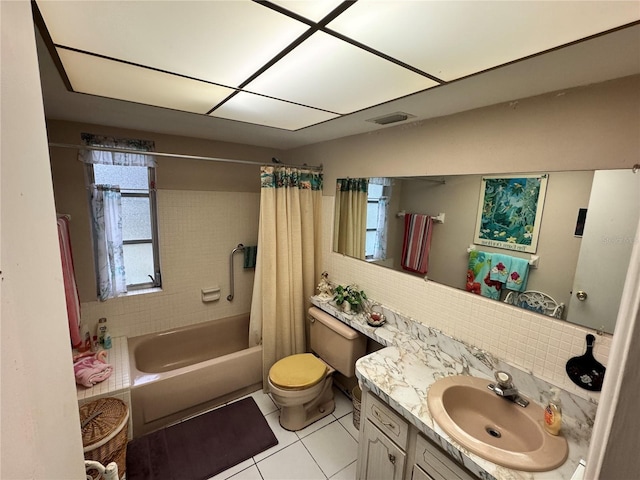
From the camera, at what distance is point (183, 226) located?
2641 millimetres

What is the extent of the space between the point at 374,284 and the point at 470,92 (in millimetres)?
1404

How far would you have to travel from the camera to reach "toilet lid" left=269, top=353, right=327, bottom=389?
1995 mm

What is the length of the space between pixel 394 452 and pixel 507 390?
63 cm

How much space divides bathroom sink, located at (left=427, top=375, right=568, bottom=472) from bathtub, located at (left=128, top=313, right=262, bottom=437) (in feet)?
5.48

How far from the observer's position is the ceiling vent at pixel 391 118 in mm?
1675

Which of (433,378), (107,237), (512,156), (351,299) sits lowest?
(433,378)

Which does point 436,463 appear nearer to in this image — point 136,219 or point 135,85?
point 135,85

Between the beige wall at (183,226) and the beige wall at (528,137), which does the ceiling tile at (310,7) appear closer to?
the beige wall at (528,137)

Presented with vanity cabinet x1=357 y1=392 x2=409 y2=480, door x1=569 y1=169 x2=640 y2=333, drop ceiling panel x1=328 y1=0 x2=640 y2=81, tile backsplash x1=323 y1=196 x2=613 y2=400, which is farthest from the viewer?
vanity cabinet x1=357 y1=392 x2=409 y2=480

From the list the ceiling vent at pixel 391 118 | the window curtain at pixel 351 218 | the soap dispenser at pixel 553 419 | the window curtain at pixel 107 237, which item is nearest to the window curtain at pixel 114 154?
the window curtain at pixel 107 237

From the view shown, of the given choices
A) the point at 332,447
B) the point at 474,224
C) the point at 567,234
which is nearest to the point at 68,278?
the point at 332,447

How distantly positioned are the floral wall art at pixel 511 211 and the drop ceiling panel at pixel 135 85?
58.3 inches

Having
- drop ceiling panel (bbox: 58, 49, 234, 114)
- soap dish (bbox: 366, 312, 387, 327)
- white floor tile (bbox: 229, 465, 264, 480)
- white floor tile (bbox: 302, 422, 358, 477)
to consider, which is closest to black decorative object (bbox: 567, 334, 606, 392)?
soap dish (bbox: 366, 312, 387, 327)

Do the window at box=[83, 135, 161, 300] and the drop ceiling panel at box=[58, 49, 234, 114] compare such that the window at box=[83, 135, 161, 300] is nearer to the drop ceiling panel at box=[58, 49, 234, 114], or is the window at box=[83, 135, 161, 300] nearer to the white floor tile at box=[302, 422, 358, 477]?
the drop ceiling panel at box=[58, 49, 234, 114]
